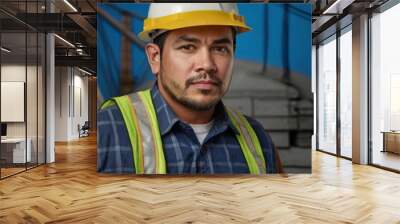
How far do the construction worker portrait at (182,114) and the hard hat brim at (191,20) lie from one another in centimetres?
1

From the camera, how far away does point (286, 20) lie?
660cm

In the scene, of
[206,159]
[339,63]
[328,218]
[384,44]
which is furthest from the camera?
[339,63]

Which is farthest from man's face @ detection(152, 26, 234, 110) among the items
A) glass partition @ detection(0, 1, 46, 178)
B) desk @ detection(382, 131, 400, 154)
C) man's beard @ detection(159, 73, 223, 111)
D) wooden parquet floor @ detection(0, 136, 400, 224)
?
desk @ detection(382, 131, 400, 154)

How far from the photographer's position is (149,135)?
632 cm

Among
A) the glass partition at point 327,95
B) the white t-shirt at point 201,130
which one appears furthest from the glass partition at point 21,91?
the glass partition at point 327,95

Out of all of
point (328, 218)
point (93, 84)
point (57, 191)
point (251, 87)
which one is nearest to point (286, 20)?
point (251, 87)

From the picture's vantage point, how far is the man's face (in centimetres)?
613

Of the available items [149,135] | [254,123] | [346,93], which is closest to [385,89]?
[346,93]

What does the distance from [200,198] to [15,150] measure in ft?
12.8

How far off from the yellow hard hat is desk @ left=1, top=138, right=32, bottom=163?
9.44ft

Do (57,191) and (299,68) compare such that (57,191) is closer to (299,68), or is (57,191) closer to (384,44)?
(299,68)

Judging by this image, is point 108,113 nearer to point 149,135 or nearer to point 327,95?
point 149,135

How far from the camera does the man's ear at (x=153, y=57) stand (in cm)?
640

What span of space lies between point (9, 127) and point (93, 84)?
51.2 ft
